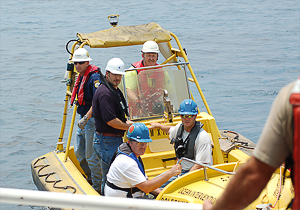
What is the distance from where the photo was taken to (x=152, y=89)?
5.34 metres

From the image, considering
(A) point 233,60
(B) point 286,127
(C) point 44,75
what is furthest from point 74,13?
(B) point 286,127

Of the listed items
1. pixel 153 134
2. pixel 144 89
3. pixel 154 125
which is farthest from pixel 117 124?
pixel 144 89

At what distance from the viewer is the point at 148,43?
5.54m

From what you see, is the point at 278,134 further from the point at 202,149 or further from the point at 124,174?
the point at 202,149

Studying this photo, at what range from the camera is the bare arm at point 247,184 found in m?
1.31

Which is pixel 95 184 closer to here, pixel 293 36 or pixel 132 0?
pixel 293 36

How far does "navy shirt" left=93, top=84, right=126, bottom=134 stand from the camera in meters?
4.43

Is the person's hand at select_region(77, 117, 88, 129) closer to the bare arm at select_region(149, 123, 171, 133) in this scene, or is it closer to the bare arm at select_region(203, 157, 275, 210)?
the bare arm at select_region(149, 123, 171, 133)

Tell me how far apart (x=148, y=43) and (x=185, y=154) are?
1.84 metres

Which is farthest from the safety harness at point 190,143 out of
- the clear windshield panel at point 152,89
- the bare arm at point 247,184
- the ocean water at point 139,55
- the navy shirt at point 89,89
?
the ocean water at point 139,55

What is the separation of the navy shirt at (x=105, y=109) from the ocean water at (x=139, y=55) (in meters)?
3.58

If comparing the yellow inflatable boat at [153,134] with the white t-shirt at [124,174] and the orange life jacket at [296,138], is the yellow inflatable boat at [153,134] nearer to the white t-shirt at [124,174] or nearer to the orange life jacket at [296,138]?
the white t-shirt at [124,174]

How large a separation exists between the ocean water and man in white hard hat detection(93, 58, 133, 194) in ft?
11.3

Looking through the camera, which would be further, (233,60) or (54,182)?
(233,60)
